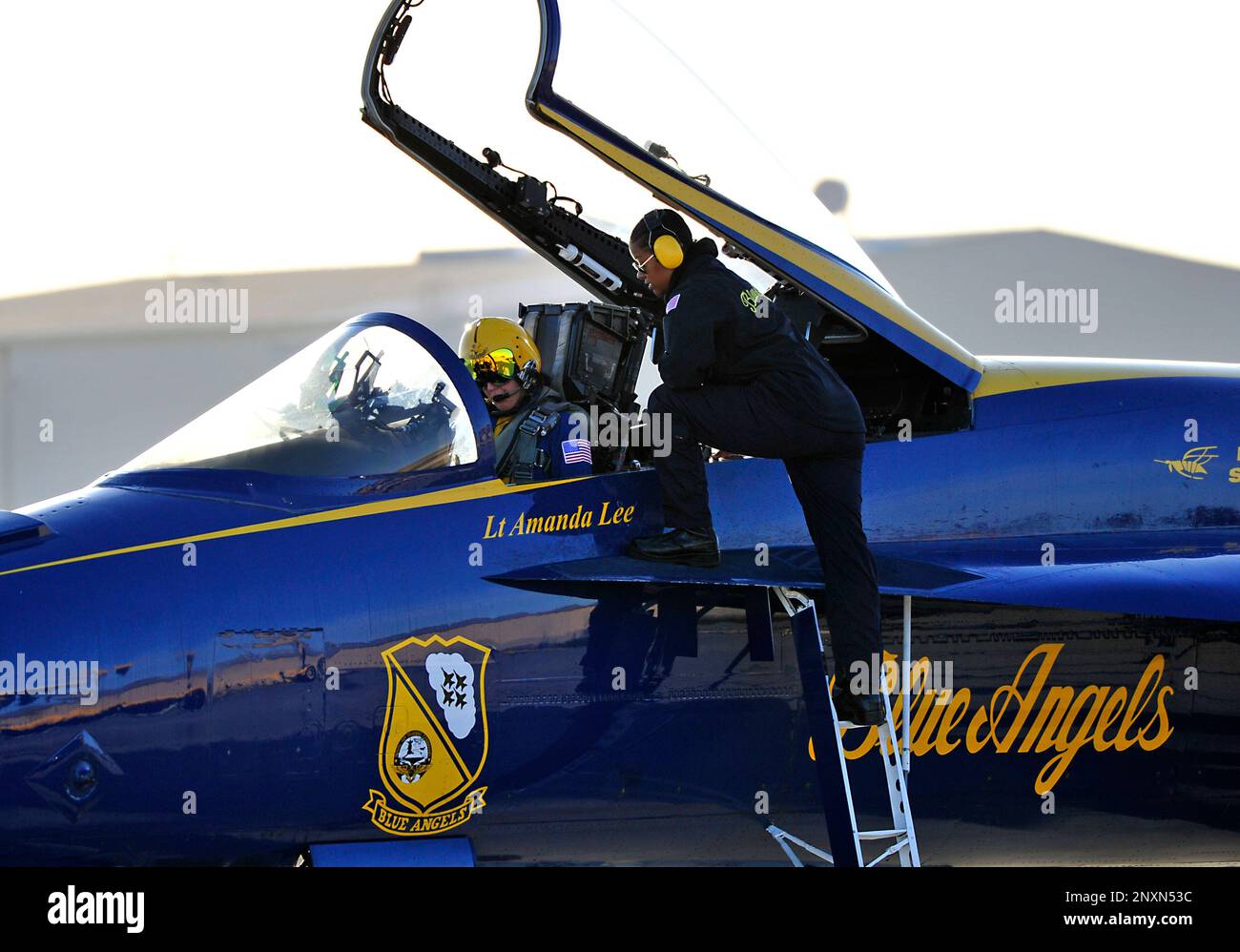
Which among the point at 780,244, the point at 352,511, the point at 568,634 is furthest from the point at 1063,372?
the point at 352,511

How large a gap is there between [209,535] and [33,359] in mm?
16591

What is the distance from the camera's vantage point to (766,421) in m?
4.64

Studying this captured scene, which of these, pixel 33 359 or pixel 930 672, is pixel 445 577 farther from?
pixel 33 359

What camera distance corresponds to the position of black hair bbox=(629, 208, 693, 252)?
482cm

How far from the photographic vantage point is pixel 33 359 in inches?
750

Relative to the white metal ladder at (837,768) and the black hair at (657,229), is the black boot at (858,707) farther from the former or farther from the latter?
the black hair at (657,229)

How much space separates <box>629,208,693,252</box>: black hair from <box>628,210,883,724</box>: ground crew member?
0.17 meters

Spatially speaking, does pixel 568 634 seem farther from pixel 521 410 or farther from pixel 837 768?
pixel 521 410

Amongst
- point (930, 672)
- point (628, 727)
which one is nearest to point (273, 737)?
point (628, 727)

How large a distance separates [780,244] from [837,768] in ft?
6.62

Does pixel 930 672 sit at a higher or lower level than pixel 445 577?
lower

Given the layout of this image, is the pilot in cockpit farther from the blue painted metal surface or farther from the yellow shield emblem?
the yellow shield emblem

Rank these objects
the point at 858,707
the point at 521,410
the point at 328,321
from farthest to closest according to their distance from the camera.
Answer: the point at 328,321, the point at 521,410, the point at 858,707

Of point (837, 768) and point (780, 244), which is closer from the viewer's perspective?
point (837, 768)
